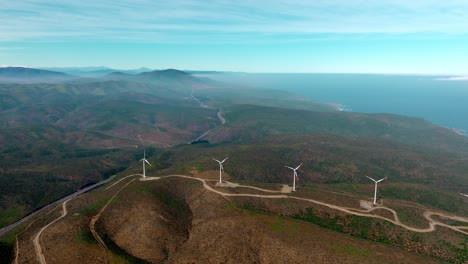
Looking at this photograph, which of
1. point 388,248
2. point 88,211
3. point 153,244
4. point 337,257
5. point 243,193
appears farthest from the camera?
point 243,193

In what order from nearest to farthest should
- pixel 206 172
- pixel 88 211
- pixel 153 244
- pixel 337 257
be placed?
1. pixel 337 257
2. pixel 153 244
3. pixel 88 211
4. pixel 206 172

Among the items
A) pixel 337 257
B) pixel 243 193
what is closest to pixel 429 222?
pixel 337 257

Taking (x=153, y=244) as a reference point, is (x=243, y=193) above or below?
above

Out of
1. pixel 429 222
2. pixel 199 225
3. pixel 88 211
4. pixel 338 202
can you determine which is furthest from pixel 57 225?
pixel 429 222

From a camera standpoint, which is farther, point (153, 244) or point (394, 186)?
point (394, 186)

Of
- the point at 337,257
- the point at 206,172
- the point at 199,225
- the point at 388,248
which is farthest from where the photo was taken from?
the point at 206,172

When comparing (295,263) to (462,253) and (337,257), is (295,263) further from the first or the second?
(462,253)

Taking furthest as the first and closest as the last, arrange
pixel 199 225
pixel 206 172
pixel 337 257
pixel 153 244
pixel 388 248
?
pixel 206 172 < pixel 199 225 < pixel 153 244 < pixel 388 248 < pixel 337 257

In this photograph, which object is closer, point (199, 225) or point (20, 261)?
point (20, 261)

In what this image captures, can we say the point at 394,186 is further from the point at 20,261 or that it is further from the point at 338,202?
the point at 20,261
